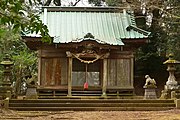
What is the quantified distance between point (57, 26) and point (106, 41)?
3345mm

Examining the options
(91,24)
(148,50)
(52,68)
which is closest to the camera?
(52,68)

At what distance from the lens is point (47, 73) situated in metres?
16.9

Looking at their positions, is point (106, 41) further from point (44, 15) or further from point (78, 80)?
point (44, 15)

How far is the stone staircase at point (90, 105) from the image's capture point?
499 inches

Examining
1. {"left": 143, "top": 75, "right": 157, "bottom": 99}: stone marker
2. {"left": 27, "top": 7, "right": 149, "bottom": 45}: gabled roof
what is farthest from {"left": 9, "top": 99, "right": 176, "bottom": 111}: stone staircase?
{"left": 27, "top": 7, "right": 149, "bottom": 45}: gabled roof

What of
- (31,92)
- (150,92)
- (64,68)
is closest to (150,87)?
(150,92)

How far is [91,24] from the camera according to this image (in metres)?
19.0

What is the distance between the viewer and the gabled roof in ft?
57.0

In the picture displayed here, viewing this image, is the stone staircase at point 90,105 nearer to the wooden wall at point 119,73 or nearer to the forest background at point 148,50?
the wooden wall at point 119,73

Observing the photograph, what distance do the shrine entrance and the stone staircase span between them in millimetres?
3904

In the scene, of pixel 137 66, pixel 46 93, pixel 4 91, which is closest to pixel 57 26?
pixel 46 93

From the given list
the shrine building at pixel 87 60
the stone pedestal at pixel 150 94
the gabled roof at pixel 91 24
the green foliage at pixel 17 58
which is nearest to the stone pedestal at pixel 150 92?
the stone pedestal at pixel 150 94

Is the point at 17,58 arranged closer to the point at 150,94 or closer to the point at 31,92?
the point at 31,92

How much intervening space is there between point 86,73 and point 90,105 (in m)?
4.54
